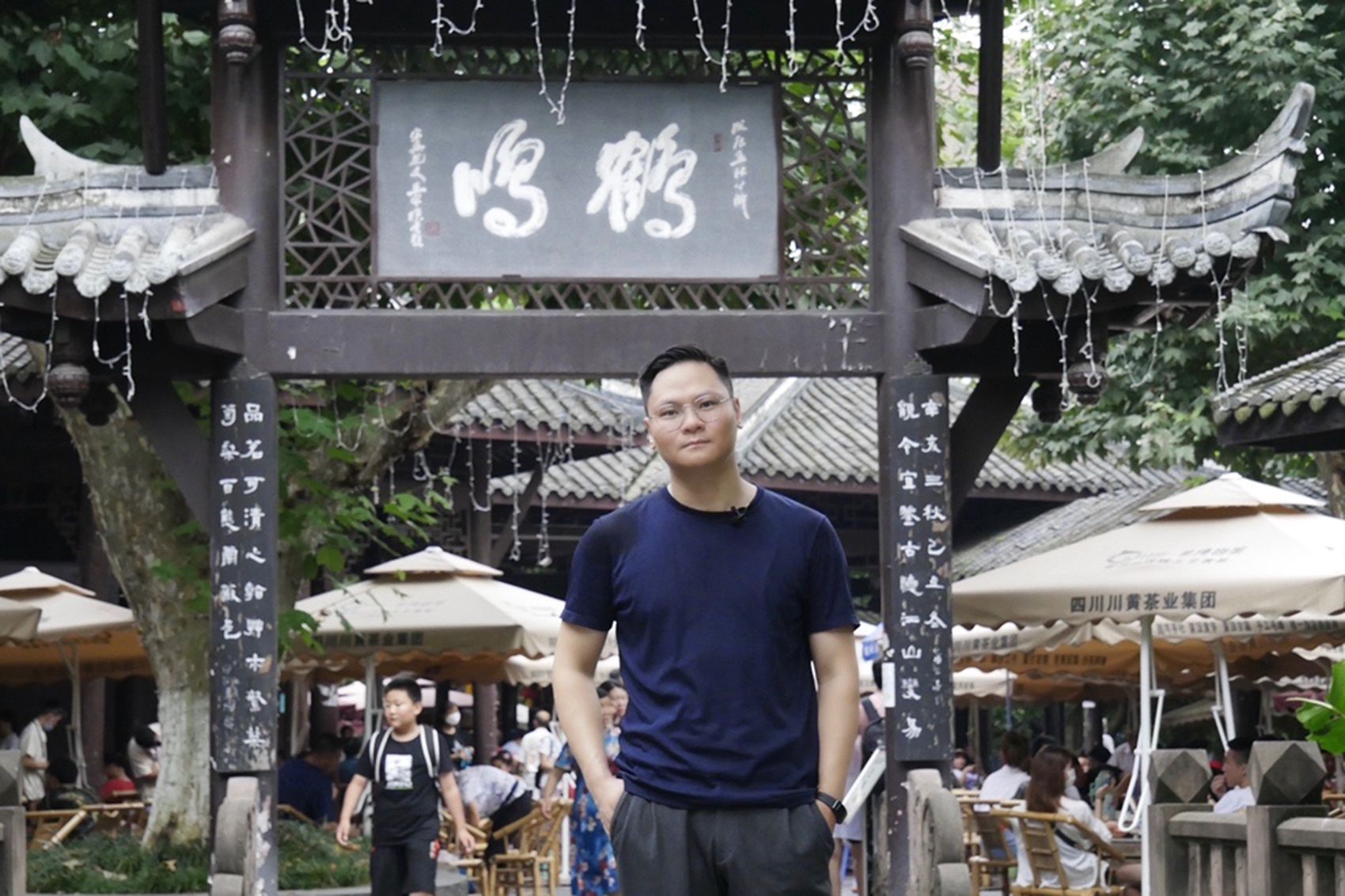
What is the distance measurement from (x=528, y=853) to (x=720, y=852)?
1027 cm

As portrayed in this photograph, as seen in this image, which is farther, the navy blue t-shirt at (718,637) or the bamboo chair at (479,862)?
the bamboo chair at (479,862)

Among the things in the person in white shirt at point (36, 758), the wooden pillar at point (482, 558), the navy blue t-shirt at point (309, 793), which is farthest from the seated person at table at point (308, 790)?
the wooden pillar at point (482, 558)

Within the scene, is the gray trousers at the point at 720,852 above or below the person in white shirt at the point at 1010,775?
above

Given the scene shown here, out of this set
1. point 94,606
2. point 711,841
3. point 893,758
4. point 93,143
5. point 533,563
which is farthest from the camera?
point 533,563

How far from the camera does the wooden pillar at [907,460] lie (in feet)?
32.0

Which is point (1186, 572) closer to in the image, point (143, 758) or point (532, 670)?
point (532, 670)

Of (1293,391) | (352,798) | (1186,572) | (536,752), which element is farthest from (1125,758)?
(352,798)

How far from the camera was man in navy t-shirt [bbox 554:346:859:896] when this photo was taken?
13.9 ft

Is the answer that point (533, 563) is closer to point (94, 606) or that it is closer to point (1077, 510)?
point (1077, 510)

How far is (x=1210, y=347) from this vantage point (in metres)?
19.8

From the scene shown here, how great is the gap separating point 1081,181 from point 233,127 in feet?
13.5

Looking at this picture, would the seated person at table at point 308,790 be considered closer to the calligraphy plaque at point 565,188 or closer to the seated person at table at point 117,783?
the seated person at table at point 117,783

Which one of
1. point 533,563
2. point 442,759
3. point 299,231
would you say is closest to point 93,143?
point 299,231

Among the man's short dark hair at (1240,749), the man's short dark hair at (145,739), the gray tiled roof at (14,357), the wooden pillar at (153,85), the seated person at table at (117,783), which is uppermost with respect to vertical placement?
the wooden pillar at (153,85)
